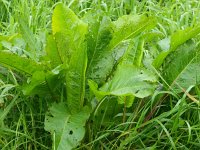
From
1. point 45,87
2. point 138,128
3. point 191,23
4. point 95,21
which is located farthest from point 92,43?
point 191,23

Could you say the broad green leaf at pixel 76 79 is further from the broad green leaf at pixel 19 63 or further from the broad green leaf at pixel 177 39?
the broad green leaf at pixel 177 39

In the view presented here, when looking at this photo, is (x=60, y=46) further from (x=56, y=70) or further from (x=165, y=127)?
(x=165, y=127)

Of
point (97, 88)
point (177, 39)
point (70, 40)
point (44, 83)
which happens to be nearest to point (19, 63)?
point (44, 83)

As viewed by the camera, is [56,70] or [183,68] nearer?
[56,70]

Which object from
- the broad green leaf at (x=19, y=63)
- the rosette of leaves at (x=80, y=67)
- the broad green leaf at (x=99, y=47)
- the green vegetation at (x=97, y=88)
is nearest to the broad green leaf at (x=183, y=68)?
the green vegetation at (x=97, y=88)

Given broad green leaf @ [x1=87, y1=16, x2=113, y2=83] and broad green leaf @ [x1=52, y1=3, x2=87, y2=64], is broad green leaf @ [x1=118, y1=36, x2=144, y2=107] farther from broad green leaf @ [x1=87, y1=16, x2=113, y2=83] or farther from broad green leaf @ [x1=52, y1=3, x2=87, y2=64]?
broad green leaf @ [x1=52, y1=3, x2=87, y2=64]

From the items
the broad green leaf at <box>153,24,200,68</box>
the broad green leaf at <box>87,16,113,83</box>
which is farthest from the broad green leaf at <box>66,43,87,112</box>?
the broad green leaf at <box>153,24,200,68</box>
